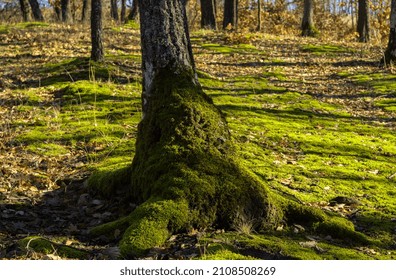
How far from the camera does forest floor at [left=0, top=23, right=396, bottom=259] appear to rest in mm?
4371

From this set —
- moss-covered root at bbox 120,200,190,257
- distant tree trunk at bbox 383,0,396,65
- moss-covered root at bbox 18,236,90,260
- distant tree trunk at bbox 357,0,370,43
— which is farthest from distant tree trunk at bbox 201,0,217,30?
moss-covered root at bbox 18,236,90,260

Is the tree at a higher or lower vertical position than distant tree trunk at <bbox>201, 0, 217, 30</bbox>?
lower

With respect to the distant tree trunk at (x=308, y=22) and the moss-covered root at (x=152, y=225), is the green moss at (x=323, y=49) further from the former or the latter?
the moss-covered root at (x=152, y=225)

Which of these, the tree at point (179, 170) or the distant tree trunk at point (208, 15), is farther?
Answer: the distant tree trunk at point (208, 15)

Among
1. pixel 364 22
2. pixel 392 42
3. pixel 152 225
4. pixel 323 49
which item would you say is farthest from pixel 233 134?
pixel 364 22

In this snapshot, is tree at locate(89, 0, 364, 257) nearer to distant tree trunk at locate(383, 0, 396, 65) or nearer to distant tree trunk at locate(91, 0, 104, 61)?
distant tree trunk at locate(91, 0, 104, 61)

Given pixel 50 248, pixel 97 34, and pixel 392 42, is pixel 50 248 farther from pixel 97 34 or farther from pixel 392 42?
pixel 392 42

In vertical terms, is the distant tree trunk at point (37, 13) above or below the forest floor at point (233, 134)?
above

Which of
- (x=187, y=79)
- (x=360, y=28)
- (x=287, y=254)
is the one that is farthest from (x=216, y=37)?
(x=287, y=254)

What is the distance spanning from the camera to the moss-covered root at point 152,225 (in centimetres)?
389

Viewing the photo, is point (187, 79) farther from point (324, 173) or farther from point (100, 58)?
point (100, 58)

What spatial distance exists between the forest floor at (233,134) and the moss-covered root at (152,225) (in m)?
0.10

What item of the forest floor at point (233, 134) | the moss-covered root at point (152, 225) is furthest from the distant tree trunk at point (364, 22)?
the moss-covered root at point (152, 225)
